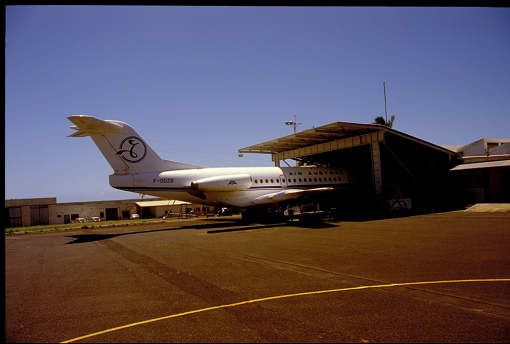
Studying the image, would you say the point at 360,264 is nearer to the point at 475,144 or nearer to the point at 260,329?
the point at 260,329

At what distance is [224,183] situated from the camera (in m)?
24.4

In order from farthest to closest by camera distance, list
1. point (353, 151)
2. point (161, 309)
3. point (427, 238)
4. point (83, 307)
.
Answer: point (353, 151), point (427, 238), point (83, 307), point (161, 309)

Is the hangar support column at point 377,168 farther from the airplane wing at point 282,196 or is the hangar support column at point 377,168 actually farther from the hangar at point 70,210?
the hangar at point 70,210

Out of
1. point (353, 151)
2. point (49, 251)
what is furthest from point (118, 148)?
point (353, 151)

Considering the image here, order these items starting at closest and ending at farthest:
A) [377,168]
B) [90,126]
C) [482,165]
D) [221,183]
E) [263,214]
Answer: [90,126] < [221,183] < [263,214] < [377,168] < [482,165]

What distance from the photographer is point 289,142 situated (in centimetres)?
3378

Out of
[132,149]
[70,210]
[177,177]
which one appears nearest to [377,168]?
[177,177]

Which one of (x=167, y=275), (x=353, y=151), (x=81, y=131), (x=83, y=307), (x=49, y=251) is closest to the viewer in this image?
(x=83, y=307)

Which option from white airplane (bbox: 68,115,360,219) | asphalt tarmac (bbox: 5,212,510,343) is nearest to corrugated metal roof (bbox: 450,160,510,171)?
white airplane (bbox: 68,115,360,219)

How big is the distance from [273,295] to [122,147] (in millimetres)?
18297

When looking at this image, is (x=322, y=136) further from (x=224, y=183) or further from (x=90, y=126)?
(x=90, y=126)

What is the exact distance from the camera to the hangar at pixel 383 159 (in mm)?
28297

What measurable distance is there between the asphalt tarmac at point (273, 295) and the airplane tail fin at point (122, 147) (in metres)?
10.5

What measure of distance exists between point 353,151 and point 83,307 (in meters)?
33.7
